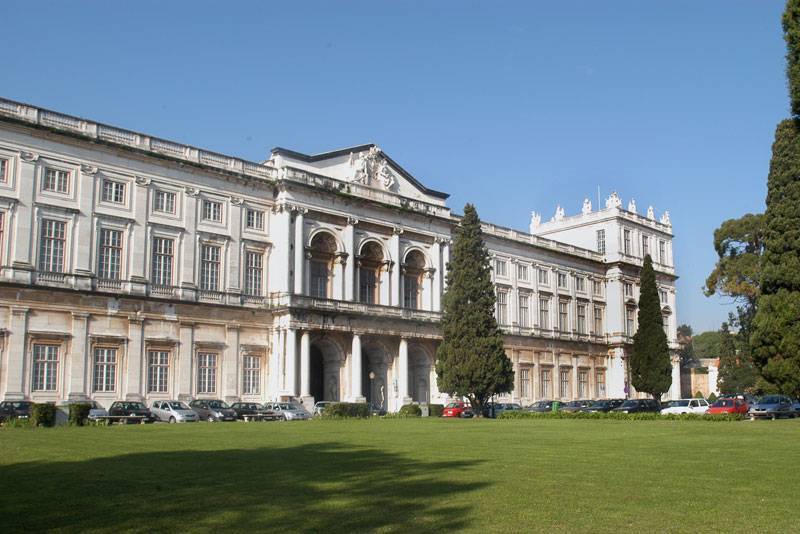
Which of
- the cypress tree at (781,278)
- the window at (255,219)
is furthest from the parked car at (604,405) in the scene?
the window at (255,219)

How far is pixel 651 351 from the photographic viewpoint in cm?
7238

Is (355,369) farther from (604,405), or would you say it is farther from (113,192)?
(113,192)

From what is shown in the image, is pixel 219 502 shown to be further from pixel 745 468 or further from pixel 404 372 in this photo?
pixel 404 372

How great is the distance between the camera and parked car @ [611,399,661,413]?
5891 centimetres

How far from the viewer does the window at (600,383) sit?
8634 centimetres

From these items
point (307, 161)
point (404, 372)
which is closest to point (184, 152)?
point (307, 161)

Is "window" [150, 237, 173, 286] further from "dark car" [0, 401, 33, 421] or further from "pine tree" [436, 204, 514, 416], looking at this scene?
"pine tree" [436, 204, 514, 416]

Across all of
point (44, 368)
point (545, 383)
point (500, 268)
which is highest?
point (500, 268)

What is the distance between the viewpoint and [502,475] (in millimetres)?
15914

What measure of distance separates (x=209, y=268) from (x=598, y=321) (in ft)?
158

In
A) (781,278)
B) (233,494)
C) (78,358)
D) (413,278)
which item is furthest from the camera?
(413,278)

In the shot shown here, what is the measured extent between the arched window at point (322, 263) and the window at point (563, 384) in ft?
102

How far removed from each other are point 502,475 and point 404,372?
4700 centimetres

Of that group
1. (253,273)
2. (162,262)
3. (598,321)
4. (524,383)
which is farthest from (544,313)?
(162,262)
